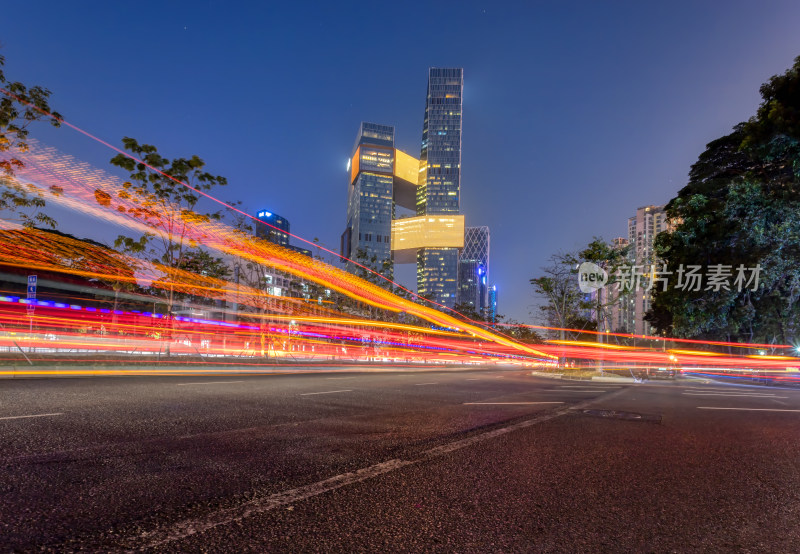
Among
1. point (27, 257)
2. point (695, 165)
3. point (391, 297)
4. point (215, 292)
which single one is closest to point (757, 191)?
point (695, 165)

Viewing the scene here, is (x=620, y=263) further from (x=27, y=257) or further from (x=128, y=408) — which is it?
(x=27, y=257)

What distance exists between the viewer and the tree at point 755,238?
23.2 metres

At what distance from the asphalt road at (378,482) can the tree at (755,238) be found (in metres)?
21.4

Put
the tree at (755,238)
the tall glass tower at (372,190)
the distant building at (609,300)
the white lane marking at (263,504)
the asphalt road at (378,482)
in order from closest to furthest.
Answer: the white lane marking at (263,504) < the asphalt road at (378,482) < the tree at (755,238) < the distant building at (609,300) < the tall glass tower at (372,190)

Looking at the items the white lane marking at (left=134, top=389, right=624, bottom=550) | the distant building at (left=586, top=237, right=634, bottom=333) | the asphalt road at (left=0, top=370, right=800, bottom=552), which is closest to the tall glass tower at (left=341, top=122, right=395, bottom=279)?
the distant building at (left=586, top=237, right=634, bottom=333)

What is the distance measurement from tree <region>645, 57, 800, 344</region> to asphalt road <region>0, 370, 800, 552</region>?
21.4m

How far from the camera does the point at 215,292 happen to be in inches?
1457

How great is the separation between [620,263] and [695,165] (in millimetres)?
17966

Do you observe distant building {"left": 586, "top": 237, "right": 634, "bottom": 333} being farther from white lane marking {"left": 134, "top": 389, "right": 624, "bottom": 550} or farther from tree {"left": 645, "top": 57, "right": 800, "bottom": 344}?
white lane marking {"left": 134, "top": 389, "right": 624, "bottom": 550}

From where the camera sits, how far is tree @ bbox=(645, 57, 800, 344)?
76.0 ft

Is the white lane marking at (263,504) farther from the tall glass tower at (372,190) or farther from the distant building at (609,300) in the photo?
the tall glass tower at (372,190)

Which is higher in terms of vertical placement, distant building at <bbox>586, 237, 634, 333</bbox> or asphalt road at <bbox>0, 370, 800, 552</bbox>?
distant building at <bbox>586, 237, 634, 333</bbox>

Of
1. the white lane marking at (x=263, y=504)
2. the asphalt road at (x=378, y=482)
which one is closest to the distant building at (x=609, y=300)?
the asphalt road at (x=378, y=482)

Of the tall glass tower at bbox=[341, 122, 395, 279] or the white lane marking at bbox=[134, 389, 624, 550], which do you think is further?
the tall glass tower at bbox=[341, 122, 395, 279]
